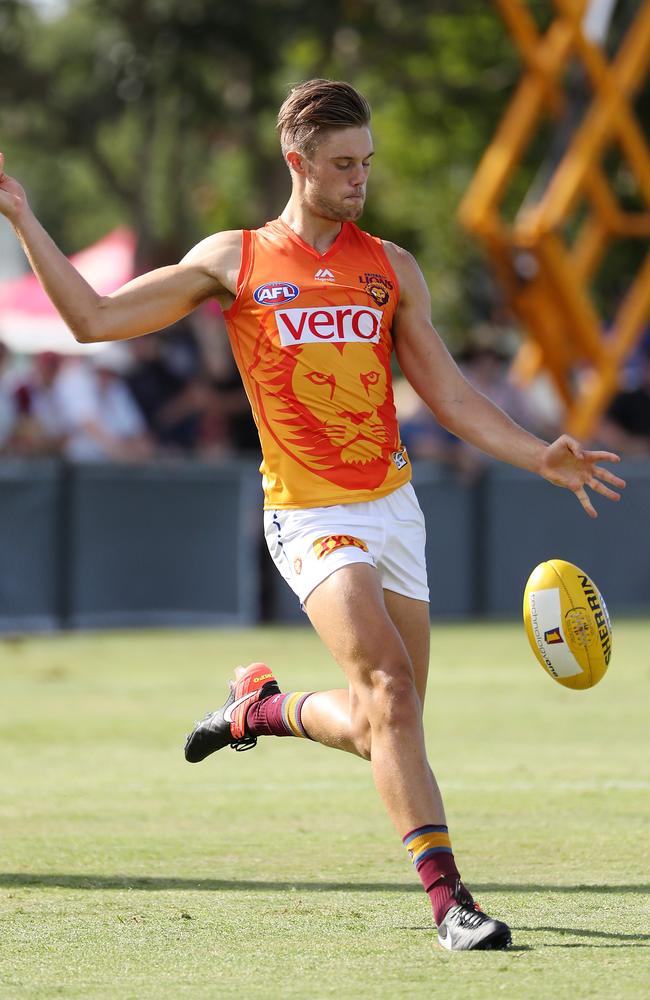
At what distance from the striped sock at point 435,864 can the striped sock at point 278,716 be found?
0.95 m

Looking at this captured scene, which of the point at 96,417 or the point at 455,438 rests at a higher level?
the point at 96,417

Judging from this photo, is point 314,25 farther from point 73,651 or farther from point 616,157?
point 73,651

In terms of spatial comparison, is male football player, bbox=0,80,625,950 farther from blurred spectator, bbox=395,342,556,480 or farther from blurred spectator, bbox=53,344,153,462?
blurred spectator, bbox=395,342,556,480

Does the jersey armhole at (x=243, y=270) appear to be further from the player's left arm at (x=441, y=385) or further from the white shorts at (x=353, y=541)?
the white shorts at (x=353, y=541)

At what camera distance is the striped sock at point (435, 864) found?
5.50 meters

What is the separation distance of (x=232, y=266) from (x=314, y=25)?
61.8 ft

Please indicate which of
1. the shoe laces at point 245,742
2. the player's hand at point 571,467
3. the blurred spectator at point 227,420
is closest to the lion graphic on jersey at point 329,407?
the player's hand at point 571,467

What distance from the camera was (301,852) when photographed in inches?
282

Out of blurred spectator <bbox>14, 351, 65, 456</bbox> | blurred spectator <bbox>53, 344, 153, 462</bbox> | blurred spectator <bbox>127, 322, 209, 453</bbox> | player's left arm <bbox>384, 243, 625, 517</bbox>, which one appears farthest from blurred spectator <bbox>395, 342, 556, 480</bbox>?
player's left arm <bbox>384, 243, 625, 517</bbox>

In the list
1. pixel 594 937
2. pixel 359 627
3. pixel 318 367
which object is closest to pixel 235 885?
pixel 359 627

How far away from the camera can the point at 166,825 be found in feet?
25.5

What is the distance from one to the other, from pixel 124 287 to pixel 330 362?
722 millimetres

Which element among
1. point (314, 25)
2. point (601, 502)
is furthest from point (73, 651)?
point (314, 25)

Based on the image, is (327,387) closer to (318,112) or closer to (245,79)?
(318,112)
